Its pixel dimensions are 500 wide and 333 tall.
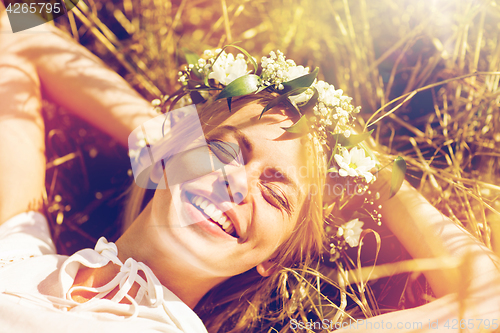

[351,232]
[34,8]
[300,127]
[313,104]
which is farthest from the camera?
[34,8]

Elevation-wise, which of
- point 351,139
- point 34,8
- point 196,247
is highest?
point 34,8

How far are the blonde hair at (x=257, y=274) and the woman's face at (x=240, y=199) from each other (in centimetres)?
9

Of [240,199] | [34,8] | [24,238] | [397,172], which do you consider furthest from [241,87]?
[34,8]

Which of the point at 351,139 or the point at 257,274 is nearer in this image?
the point at 351,139

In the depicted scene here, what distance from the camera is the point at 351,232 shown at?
4.48ft

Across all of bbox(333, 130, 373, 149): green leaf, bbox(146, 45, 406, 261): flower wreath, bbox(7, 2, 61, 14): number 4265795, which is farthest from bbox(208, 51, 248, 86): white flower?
bbox(7, 2, 61, 14): number 4265795

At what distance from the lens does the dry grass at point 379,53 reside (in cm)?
177

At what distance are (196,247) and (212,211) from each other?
0.48ft

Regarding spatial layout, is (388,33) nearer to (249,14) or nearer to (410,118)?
(410,118)

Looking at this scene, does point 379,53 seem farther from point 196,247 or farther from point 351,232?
point 196,247

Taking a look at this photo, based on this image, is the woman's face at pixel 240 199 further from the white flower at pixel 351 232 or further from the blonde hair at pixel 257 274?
the white flower at pixel 351 232

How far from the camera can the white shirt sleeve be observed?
132cm

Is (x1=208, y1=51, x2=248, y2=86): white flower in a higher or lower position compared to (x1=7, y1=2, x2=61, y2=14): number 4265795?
lower

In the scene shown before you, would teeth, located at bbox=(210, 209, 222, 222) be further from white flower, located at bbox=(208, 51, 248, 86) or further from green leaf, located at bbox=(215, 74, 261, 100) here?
white flower, located at bbox=(208, 51, 248, 86)
